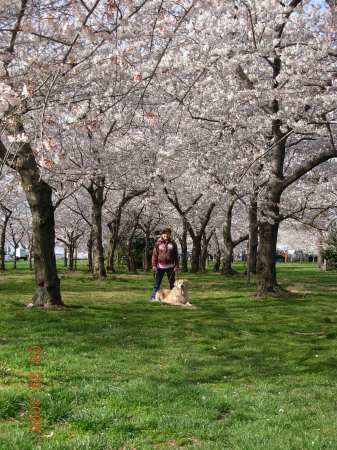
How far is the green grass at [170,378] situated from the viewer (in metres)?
4.78

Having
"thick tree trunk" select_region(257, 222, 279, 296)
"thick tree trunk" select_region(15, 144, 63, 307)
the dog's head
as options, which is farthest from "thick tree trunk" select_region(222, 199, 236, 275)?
"thick tree trunk" select_region(15, 144, 63, 307)

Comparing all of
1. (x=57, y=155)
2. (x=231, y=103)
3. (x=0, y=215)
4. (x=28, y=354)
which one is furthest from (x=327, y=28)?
(x=0, y=215)

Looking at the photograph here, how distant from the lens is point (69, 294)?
1662 cm

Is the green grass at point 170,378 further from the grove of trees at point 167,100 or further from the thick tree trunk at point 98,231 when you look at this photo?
the thick tree trunk at point 98,231

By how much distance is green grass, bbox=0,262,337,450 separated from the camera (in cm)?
478

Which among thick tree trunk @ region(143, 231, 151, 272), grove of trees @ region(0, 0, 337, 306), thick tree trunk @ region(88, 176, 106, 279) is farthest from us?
thick tree trunk @ region(143, 231, 151, 272)

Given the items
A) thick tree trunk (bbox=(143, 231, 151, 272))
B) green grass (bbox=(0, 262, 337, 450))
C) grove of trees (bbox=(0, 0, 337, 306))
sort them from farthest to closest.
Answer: thick tree trunk (bbox=(143, 231, 151, 272)) → grove of trees (bbox=(0, 0, 337, 306)) → green grass (bbox=(0, 262, 337, 450))

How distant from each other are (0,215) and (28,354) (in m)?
38.5

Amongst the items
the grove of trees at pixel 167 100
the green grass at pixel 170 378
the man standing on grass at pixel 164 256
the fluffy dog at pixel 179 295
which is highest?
the grove of trees at pixel 167 100

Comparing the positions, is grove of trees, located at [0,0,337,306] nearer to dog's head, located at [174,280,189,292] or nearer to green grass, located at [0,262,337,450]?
green grass, located at [0,262,337,450]

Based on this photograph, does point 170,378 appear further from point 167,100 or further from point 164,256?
point 167,100

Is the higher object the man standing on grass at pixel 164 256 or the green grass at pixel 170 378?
the man standing on grass at pixel 164 256

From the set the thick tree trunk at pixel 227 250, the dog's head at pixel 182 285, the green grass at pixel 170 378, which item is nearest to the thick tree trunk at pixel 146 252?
the thick tree trunk at pixel 227 250

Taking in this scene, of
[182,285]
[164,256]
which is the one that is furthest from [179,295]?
[164,256]
